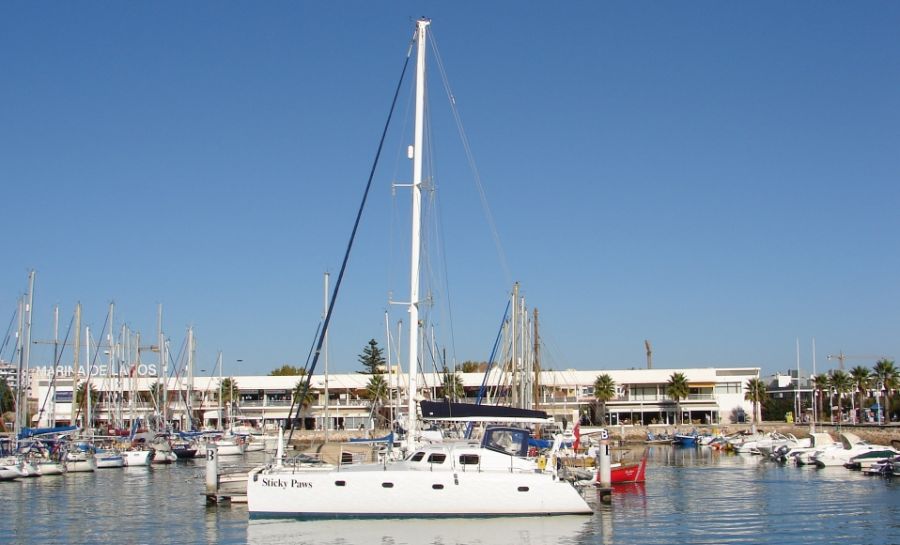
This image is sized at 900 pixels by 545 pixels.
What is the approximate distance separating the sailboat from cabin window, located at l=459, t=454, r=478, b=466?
34mm

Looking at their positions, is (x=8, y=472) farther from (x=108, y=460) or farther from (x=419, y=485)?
(x=419, y=485)

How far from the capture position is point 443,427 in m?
61.4

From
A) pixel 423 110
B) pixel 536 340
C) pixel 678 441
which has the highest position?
pixel 423 110

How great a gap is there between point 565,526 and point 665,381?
89.2 m

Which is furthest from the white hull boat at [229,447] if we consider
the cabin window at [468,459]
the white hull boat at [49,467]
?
the cabin window at [468,459]

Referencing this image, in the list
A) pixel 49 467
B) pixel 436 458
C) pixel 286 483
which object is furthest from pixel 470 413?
pixel 49 467

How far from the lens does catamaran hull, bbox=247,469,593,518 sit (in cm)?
3166

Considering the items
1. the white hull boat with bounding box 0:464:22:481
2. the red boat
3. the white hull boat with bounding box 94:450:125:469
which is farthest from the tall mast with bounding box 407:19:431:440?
the white hull boat with bounding box 94:450:125:469

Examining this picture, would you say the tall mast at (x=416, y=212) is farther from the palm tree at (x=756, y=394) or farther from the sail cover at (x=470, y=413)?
the palm tree at (x=756, y=394)

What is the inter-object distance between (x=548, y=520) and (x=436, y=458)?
4253 millimetres

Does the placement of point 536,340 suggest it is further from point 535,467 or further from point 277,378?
point 277,378

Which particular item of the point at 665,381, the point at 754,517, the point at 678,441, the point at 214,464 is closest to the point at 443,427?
the point at 214,464

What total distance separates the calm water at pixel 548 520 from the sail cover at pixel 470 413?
3.95 m

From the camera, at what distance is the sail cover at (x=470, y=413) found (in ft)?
111
